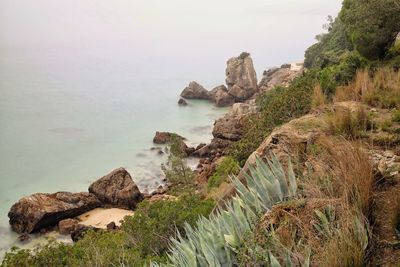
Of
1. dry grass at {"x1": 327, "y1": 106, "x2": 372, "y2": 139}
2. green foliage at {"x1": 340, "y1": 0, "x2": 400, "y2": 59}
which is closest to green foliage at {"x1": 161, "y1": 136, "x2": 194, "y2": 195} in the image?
green foliage at {"x1": 340, "y1": 0, "x2": 400, "y2": 59}

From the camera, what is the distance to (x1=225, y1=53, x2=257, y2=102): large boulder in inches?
2184

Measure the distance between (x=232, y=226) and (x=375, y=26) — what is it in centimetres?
1358

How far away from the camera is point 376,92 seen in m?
9.14

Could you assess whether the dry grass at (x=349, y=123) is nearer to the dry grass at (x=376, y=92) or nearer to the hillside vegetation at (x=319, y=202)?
the hillside vegetation at (x=319, y=202)

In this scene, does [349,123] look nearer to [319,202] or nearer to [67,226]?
[319,202]

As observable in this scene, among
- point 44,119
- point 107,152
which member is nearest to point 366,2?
point 107,152

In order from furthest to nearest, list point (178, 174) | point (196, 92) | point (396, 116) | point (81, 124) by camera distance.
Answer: point (196, 92) < point (81, 124) < point (178, 174) < point (396, 116)

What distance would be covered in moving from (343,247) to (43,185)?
2791 centimetres

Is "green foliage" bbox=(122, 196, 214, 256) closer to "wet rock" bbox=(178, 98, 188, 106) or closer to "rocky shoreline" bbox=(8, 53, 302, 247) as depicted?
"rocky shoreline" bbox=(8, 53, 302, 247)

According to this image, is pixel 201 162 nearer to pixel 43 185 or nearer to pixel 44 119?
pixel 43 185

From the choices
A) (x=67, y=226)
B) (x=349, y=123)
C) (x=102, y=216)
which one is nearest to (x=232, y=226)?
(x=349, y=123)

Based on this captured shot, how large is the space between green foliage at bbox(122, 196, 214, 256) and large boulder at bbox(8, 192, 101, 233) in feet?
32.6

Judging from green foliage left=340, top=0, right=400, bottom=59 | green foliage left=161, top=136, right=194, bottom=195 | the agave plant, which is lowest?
green foliage left=161, top=136, right=194, bottom=195

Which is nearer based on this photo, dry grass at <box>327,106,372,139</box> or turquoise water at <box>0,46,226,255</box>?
dry grass at <box>327,106,372,139</box>
